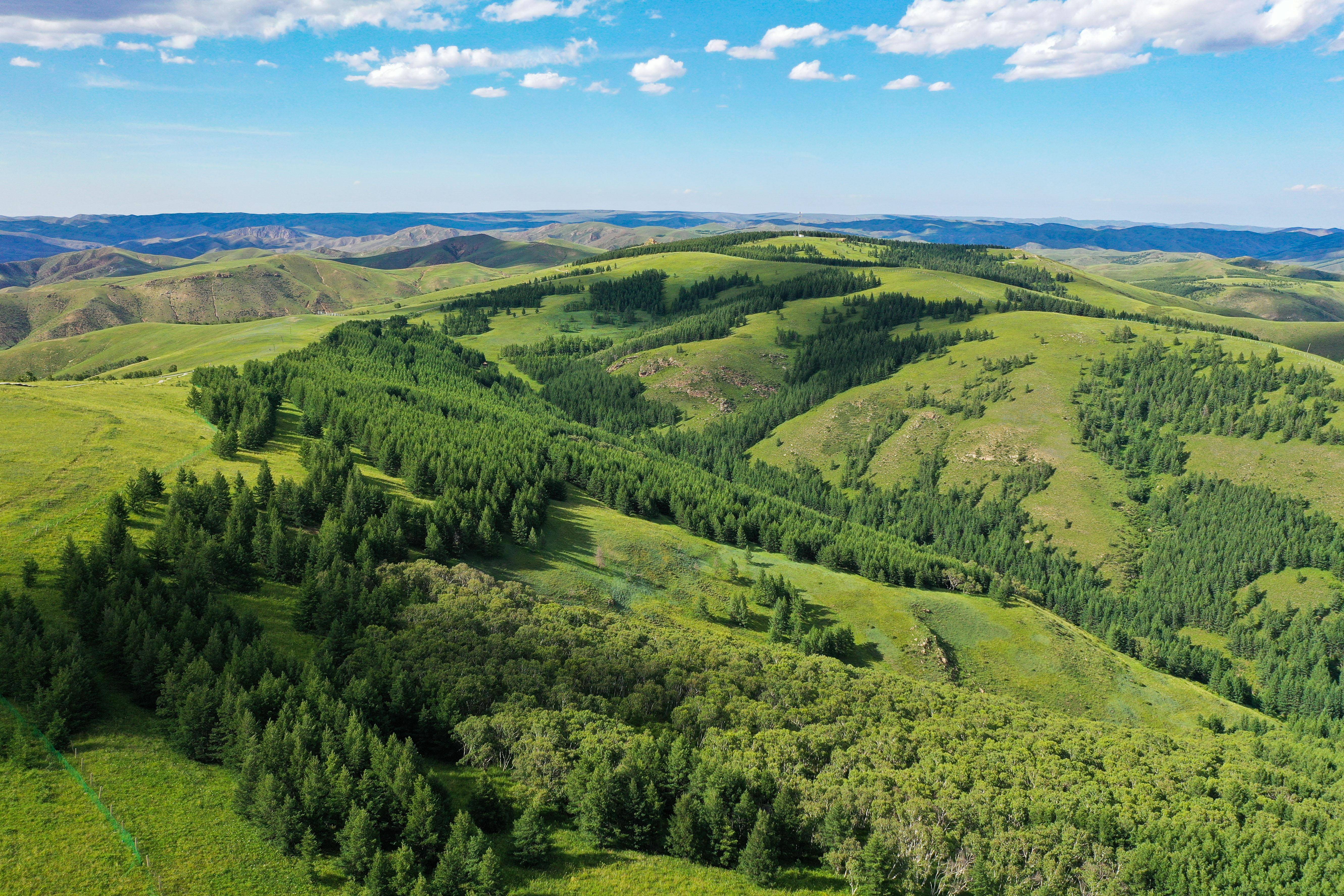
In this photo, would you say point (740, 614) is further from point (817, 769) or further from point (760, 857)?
point (760, 857)

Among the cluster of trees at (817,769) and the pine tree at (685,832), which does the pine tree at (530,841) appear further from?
the pine tree at (685,832)

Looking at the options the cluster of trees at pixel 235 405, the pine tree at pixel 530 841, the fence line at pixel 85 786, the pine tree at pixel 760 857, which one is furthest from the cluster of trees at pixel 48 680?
the cluster of trees at pixel 235 405

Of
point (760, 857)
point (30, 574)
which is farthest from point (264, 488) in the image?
point (760, 857)

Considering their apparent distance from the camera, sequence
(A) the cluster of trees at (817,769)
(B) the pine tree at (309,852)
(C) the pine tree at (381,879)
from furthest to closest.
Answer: (A) the cluster of trees at (817,769) < (B) the pine tree at (309,852) < (C) the pine tree at (381,879)

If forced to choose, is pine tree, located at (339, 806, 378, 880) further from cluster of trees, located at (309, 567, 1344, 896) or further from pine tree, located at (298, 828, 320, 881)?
cluster of trees, located at (309, 567, 1344, 896)

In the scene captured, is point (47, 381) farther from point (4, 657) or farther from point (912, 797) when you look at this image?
point (912, 797)

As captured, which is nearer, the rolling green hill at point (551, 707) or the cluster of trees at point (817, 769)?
the rolling green hill at point (551, 707)
